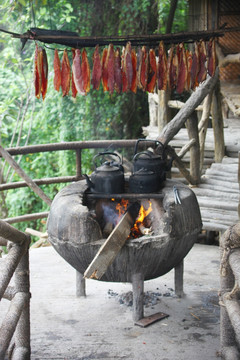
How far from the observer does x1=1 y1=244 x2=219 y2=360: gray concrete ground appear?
335cm

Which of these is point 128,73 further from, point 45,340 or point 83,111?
point 83,111

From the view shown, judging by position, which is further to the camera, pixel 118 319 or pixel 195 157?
pixel 195 157

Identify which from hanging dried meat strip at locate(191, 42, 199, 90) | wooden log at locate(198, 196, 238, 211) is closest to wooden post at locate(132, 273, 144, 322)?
hanging dried meat strip at locate(191, 42, 199, 90)

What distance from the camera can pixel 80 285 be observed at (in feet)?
13.7

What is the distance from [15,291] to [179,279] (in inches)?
72.1

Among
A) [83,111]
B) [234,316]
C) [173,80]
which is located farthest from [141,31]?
[234,316]

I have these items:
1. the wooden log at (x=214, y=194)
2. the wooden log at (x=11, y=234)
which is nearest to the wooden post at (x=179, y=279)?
the wooden log at (x=11, y=234)

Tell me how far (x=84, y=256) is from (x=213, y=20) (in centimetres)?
892

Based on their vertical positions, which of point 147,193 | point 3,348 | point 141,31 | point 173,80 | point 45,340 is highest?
point 141,31

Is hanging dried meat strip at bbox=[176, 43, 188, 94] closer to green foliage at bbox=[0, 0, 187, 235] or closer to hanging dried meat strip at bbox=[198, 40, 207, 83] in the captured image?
hanging dried meat strip at bbox=[198, 40, 207, 83]

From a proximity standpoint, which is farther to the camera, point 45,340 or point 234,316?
point 45,340

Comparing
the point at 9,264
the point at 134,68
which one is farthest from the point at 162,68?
the point at 9,264

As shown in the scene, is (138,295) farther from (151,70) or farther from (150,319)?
(151,70)

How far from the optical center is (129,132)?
35.0ft
